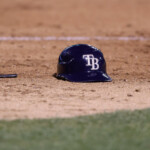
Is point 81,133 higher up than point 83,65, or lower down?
lower down

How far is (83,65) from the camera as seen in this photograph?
22.3ft

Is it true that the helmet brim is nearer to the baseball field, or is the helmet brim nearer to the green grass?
the baseball field

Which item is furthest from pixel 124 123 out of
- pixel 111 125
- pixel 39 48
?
pixel 39 48

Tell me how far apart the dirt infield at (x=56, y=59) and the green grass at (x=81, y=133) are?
351 millimetres

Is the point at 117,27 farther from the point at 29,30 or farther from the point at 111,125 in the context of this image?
the point at 111,125

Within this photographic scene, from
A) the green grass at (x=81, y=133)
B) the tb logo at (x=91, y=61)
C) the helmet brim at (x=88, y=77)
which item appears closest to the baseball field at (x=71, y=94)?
the green grass at (x=81, y=133)

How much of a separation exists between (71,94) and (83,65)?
87cm

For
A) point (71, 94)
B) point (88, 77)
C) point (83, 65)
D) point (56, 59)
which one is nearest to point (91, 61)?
point (83, 65)

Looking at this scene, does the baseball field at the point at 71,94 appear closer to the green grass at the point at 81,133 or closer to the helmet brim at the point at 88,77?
the green grass at the point at 81,133

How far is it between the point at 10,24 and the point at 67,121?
11.0 metres

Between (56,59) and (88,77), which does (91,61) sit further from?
(56,59)

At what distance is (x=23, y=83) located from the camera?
6.86 m

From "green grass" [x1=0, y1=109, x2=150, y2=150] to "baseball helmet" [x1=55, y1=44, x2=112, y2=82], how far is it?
1.88 meters

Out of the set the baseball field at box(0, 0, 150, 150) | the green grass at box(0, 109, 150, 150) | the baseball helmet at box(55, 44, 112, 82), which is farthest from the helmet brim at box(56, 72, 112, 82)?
the green grass at box(0, 109, 150, 150)
